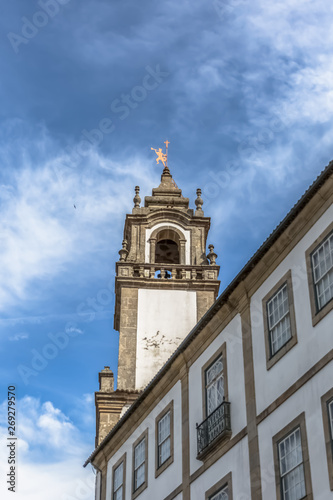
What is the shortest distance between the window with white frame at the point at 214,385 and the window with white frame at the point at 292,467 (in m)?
3.53

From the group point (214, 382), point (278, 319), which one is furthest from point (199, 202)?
point (278, 319)

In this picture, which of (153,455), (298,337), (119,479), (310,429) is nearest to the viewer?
(310,429)

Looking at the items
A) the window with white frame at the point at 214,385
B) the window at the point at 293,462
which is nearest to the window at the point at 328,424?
the window at the point at 293,462

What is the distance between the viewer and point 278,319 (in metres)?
17.4

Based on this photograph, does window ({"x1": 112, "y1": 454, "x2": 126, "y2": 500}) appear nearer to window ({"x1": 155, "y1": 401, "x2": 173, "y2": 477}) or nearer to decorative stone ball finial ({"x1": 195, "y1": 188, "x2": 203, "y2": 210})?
window ({"x1": 155, "y1": 401, "x2": 173, "y2": 477})

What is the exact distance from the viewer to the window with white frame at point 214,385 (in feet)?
64.0

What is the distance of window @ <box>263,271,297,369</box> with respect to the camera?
54.9 ft

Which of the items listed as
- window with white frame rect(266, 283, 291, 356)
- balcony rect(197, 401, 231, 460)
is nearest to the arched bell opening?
balcony rect(197, 401, 231, 460)

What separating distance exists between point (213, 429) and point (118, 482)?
284 inches

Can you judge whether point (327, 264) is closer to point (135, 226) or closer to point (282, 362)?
point (282, 362)

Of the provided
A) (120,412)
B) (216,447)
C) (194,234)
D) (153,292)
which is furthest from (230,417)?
(194,234)

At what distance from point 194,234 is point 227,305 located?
19.3m

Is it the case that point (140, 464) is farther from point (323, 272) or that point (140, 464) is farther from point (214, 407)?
point (323, 272)

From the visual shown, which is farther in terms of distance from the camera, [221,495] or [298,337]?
[221,495]
